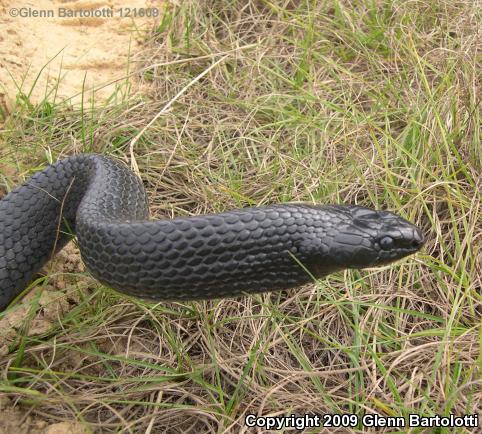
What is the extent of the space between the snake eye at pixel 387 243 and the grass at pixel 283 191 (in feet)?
1.13

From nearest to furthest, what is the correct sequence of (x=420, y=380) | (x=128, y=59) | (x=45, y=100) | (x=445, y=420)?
(x=445, y=420), (x=420, y=380), (x=45, y=100), (x=128, y=59)

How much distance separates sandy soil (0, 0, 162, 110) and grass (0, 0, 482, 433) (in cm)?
21

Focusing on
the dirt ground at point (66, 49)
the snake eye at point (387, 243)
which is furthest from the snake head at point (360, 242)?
the dirt ground at point (66, 49)

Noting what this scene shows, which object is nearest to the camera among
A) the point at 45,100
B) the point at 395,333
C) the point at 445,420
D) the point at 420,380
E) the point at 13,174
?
the point at 445,420

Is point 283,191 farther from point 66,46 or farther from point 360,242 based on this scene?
point 66,46

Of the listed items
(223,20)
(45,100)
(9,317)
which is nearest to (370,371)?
(9,317)

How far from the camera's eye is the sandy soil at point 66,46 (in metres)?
4.61

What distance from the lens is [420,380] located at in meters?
2.73

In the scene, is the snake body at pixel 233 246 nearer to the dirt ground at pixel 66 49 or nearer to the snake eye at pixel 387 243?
the snake eye at pixel 387 243

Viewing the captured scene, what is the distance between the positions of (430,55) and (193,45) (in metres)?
1.81

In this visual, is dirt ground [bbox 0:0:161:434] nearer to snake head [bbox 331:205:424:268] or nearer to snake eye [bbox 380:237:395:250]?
snake head [bbox 331:205:424:268]

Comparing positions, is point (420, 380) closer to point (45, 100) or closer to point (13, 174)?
point (13, 174)

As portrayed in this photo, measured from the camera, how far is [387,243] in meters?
2.84

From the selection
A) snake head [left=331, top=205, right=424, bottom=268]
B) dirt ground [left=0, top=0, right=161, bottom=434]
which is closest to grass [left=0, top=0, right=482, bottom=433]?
dirt ground [left=0, top=0, right=161, bottom=434]
